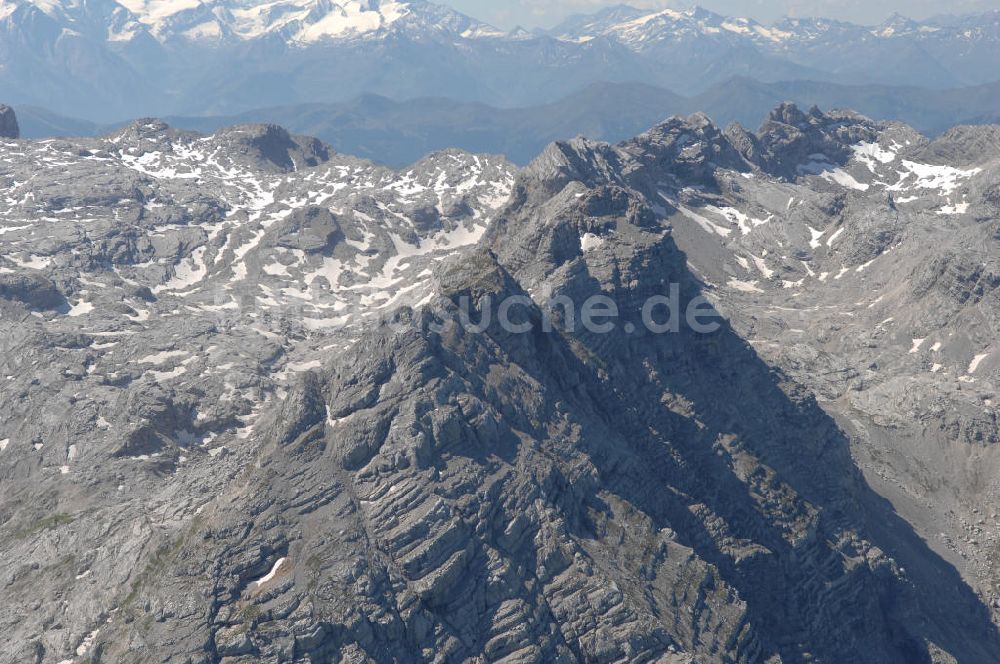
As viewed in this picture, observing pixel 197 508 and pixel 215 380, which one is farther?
pixel 215 380

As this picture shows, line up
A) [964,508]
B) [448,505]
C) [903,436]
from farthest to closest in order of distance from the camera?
[903,436] → [964,508] → [448,505]

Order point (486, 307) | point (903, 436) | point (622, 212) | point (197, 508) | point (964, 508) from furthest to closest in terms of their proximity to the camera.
Answer: point (903, 436) < point (964, 508) < point (622, 212) < point (486, 307) < point (197, 508)

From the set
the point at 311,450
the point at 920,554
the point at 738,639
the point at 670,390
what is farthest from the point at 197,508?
the point at 920,554

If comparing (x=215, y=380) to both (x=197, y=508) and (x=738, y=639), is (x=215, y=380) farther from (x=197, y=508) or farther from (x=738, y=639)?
(x=738, y=639)

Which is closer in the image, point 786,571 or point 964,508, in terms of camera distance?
point 786,571

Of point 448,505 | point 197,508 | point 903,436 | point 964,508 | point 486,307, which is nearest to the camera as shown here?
point 448,505

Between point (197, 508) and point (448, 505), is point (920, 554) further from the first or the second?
point (197, 508)

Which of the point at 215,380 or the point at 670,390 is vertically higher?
the point at 670,390

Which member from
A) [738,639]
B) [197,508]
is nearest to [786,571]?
[738,639]

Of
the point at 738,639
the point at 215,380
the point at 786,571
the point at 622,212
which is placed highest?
the point at 622,212
